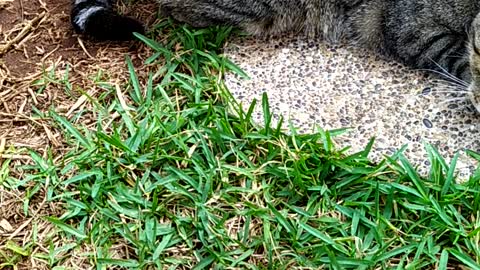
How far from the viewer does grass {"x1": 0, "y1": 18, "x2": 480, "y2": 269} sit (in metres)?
2.43

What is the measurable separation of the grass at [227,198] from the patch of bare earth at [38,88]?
22 mm

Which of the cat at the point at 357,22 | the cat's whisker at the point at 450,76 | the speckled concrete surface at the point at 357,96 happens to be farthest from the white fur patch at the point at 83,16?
the cat's whisker at the point at 450,76

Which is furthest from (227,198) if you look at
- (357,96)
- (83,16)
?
(83,16)

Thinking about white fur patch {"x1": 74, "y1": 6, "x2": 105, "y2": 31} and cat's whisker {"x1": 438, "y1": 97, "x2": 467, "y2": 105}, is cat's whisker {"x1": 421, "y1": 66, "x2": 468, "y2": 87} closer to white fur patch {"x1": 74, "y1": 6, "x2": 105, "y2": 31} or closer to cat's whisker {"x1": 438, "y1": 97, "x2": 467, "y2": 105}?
cat's whisker {"x1": 438, "y1": 97, "x2": 467, "y2": 105}

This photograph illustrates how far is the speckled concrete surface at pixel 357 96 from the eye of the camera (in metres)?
2.78

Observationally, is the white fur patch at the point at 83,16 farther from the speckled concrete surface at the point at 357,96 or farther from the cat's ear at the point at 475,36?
the cat's ear at the point at 475,36

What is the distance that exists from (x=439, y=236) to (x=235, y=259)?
Result: 26.7 inches

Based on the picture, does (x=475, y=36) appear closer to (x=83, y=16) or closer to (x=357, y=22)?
(x=357, y=22)

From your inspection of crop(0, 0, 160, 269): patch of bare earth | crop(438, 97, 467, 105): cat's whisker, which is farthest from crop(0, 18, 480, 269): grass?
crop(438, 97, 467, 105): cat's whisker

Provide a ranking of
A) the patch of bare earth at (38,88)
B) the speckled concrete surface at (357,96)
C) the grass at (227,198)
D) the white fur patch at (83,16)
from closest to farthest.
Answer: the grass at (227,198) → the patch of bare earth at (38,88) → the speckled concrete surface at (357,96) → the white fur patch at (83,16)

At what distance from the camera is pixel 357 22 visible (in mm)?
3154

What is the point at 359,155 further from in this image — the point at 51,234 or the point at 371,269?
the point at 51,234

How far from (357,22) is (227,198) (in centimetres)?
106

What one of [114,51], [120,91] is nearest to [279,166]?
[120,91]
